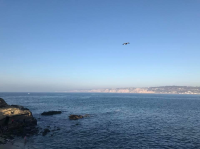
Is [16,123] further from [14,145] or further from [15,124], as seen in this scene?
[14,145]

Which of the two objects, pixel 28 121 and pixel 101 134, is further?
pixel 28 121

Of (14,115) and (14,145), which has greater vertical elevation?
(14,115)

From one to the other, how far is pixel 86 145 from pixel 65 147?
13.5 ft

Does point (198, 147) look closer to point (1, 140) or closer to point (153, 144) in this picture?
point (153, 144)

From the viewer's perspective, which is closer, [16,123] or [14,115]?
[16,123]

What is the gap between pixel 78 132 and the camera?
38.0 metres

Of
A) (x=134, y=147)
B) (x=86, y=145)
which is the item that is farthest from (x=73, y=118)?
(x=134, y=147)

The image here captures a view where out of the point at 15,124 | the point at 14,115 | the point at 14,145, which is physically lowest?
the point at 14,145

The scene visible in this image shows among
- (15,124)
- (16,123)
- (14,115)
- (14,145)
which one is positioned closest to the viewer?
(14,145)

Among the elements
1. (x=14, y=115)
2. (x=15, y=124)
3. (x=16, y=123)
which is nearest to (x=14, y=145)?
(x=15, y=124)

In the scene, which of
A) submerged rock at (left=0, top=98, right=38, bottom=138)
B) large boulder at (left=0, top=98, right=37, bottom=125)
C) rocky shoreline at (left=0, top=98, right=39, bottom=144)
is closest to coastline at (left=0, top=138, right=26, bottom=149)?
rocky shoreline at (left=0, top=98, right=39, bottom=144)

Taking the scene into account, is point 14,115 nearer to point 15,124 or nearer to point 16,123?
point 16,123

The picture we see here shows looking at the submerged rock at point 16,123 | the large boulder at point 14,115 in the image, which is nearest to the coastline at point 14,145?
the submerged rock at point 16,123

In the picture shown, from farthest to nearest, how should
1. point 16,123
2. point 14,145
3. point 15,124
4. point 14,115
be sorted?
point 14,115 → point 16,123 → point 15,124 → point 14,145
